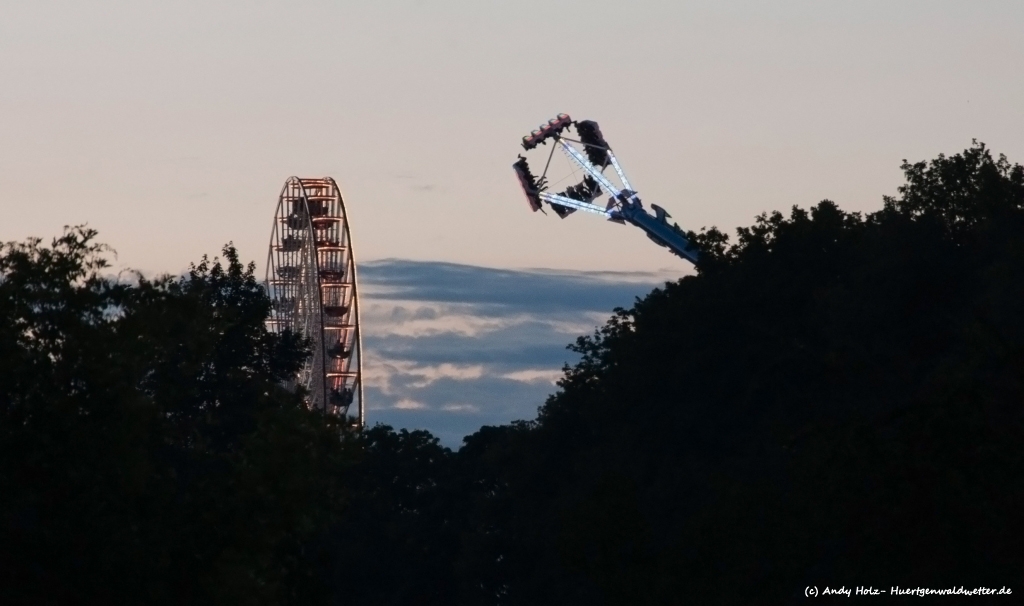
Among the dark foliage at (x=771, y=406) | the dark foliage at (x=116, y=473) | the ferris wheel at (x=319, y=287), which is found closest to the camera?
the dark foliage at (x=116, y=473)

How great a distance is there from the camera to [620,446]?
220 feet

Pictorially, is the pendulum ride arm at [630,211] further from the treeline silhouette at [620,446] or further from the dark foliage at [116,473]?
the dark foliage at [116,473]

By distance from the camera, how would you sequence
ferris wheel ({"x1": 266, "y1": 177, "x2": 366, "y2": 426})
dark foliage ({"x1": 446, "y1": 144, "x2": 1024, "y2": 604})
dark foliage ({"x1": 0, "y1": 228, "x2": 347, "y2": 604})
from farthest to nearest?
ferris wheel ({"x1": 266, "y1": 177, "x2": 366, "y2": 426}), dark foliage ({"x1": 446, "y1": 144, "x2": 1024, "y2": 604}), dark foliage ({"x1": 0, "y1": 228, "x2": 347, "y2": 604})

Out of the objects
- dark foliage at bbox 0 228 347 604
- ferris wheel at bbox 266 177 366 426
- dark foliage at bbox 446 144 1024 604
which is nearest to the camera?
dark foliage at bbox 0 228 347 604

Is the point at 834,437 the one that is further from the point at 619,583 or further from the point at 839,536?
the point at 619,583

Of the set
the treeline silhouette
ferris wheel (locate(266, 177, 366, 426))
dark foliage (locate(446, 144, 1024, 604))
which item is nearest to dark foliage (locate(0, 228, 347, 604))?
the treeline silhouette

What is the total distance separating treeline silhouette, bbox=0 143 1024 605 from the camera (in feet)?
97.9

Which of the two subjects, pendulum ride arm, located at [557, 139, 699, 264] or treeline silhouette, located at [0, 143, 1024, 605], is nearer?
treeline silhouette, located at [0, 143, 1024, 605]

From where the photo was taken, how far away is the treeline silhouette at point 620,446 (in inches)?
1174

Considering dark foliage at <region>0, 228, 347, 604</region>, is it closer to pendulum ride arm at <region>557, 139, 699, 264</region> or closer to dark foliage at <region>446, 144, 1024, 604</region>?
dark foliage at <region>446, 144, 1024, 604</region>

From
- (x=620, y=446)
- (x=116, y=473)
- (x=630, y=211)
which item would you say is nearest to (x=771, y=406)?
(x=620, y=446)

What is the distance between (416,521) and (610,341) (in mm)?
25558

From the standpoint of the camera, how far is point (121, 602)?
2881cm

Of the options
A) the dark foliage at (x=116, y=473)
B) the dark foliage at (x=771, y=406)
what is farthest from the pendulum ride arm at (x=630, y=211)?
the dark foliage at (x=116, y=473)
